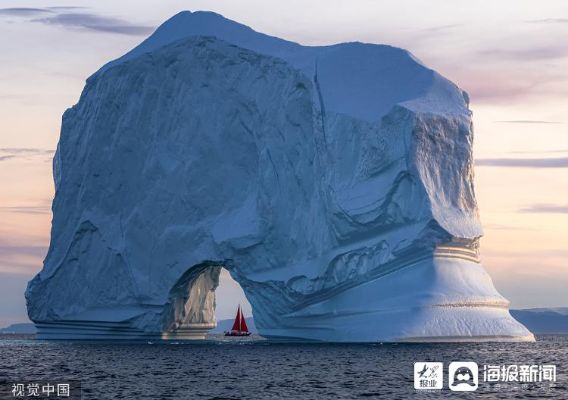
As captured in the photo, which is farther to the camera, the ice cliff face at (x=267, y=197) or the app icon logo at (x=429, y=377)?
the ice cliff face at (x=267, y=197)

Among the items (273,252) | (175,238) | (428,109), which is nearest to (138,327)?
(175,238)

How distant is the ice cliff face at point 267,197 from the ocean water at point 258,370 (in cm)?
133

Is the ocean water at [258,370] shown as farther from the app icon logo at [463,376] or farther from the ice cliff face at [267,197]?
the ice cliff face at [267,197]

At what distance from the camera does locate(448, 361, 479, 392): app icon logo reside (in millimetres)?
26438

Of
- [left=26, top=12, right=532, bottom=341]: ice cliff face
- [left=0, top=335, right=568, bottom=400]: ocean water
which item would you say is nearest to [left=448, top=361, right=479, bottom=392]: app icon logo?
[left=0, top=335, right=568, bottom=400]: ocean water

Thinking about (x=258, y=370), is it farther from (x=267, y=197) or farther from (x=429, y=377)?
(x=267, y=197)

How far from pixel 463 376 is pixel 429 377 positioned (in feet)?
4.84

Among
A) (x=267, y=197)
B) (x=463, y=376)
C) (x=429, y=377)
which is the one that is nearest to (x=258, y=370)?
(x=429, y=377)

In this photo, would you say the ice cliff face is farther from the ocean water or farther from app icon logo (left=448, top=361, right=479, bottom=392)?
app icon logo (left=448, top=361, right=479, bottom=392)

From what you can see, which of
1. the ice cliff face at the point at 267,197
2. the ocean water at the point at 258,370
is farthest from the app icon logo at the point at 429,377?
the ice cliff face at the point at 267,197

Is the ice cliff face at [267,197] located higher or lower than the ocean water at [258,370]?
higher

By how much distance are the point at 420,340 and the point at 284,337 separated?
5.46 m

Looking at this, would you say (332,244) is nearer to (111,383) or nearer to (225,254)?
(225,254)

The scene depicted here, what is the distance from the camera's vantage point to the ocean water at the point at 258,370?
25.5 metres
